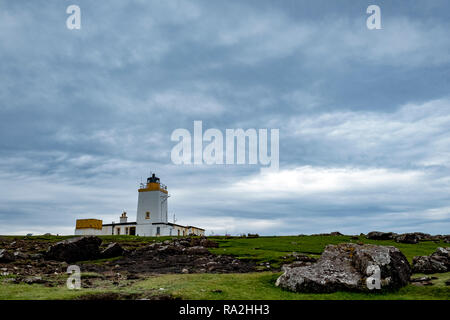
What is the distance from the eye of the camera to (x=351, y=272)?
1555 cm

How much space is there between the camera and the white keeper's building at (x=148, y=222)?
8150 centimetres

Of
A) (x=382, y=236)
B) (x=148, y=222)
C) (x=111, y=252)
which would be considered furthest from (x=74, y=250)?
(x=148, y=222)

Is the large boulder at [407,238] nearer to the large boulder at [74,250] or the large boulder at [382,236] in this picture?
the large boulder at [382,236]

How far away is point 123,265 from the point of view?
2905 centimetres

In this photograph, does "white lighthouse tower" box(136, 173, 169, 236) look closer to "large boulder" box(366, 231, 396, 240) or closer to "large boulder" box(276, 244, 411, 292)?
"large boulder" box(366, 231, 396, 240)

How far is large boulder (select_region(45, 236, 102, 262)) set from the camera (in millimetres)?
33531

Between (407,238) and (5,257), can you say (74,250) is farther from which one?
(407,238)

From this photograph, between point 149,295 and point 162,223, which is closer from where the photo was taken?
point 149,295

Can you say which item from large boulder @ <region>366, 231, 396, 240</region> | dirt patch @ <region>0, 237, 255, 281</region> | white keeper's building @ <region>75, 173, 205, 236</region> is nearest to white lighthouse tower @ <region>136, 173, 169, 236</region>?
white keeper's building @ <region>75, 173, 205, 236</region>

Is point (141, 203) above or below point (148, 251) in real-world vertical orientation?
above
